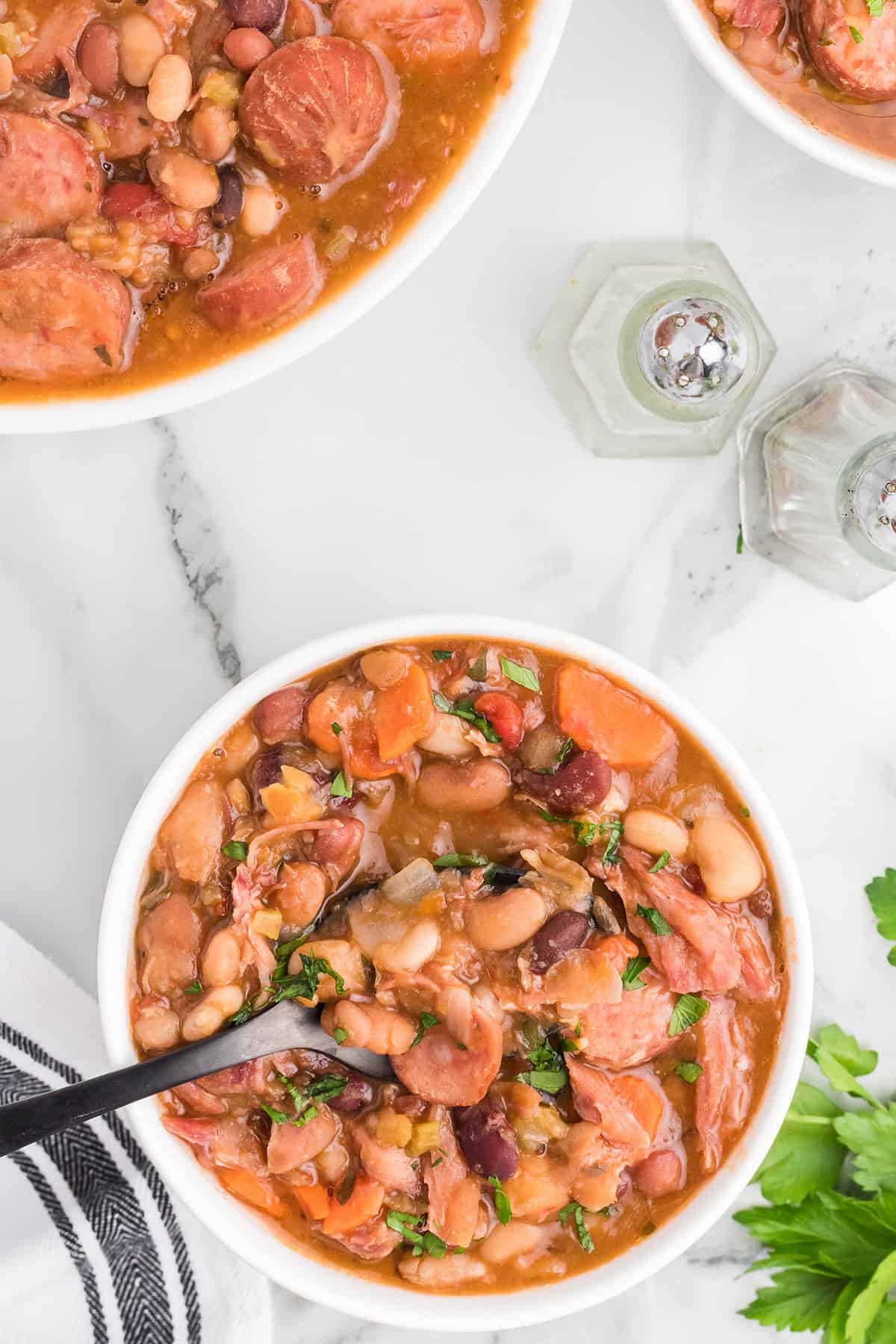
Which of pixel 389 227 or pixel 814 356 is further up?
pixel 389 227

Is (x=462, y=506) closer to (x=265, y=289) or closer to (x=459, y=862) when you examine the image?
(x=265, y=289)

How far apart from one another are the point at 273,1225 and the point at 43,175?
2.16 m

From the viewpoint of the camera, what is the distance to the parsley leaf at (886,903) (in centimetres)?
311

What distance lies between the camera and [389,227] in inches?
102

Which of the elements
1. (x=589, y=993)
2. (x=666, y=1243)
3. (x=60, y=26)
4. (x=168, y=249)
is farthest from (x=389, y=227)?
(x=666, y=1243)

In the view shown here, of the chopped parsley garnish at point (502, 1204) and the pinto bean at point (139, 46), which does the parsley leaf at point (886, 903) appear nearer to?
the chopped parsley garnish at point (502, 1204)

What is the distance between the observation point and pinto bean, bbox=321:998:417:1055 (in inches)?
101

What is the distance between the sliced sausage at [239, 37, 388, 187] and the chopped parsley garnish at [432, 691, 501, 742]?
1075 mm

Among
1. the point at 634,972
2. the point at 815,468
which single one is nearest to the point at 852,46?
the point at 815,468

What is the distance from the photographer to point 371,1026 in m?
2.57

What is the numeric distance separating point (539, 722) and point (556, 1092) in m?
0.79

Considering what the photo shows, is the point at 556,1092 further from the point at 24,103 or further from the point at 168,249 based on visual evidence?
the point at 24,103

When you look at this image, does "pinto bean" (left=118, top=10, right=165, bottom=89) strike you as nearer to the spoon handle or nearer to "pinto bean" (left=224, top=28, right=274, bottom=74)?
→ "pinto bean" (left=224, top=28, right=274, bottom=74)

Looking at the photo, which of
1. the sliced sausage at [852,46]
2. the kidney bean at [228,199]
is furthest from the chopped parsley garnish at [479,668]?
the sliced sausage at [852,46]
